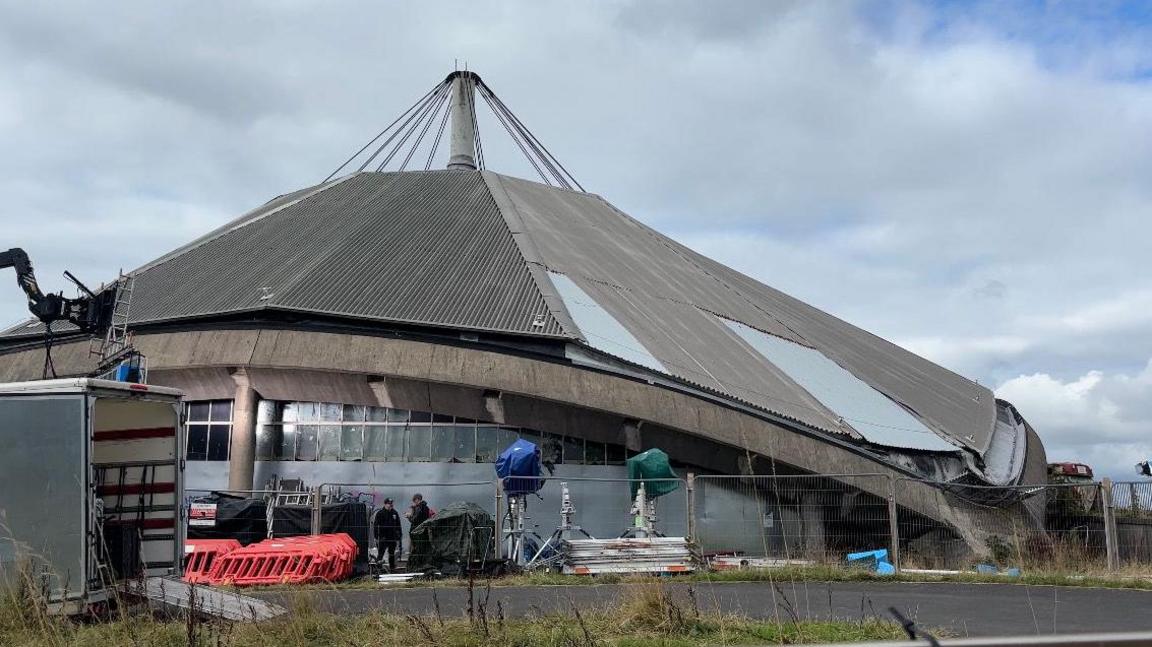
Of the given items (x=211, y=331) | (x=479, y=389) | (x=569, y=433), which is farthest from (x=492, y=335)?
(x=211, y=331)

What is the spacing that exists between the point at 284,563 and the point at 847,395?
1585 centimetres

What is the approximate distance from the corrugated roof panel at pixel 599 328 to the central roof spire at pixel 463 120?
16872mm

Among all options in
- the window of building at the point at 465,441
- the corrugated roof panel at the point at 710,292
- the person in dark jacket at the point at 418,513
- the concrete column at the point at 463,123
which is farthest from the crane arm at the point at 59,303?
the concrete column at the point at 463,123

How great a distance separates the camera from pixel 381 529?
59.5ft

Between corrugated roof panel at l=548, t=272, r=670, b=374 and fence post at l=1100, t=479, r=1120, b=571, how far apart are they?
8.55m

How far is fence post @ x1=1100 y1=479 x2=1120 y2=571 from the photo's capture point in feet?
50.6

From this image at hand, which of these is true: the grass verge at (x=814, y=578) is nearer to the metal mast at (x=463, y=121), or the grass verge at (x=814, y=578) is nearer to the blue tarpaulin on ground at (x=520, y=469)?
the blue tarpaulin on ground at (x=520, y=469)

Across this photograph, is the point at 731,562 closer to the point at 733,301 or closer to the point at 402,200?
the point at 733,301

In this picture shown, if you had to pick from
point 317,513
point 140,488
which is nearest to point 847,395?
point 317,513

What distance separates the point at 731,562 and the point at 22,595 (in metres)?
11.1

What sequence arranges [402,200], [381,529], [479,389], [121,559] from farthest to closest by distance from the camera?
[402,200] → [479,389] → [381,529] → [121,559]

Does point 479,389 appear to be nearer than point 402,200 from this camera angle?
Yes

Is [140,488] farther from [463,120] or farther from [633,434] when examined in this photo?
[463,120]

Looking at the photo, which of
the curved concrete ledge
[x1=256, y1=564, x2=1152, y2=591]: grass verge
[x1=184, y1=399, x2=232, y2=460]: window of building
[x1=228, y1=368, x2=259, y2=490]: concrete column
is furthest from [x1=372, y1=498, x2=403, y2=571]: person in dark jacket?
[x1=184, y1=399, x2=232, y2=460]: window of building
